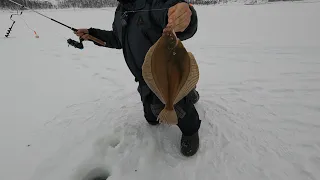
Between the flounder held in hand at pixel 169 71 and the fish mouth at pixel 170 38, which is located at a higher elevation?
the fish mouth at pixel 170 38

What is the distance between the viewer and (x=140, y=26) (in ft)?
5.71

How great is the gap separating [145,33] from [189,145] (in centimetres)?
107

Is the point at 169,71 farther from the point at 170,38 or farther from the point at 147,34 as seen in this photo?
the point at 147,34

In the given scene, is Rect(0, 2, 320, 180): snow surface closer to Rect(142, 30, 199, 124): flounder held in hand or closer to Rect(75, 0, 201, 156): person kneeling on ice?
Rect(75, 0, 201, 156): person kneeling on ice

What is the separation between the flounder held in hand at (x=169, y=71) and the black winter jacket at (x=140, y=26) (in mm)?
335

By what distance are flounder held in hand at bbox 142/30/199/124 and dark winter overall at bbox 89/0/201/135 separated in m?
0.33

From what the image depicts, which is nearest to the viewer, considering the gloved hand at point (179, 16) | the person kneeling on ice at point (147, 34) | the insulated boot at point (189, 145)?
the gloved hand at point (179, 16)

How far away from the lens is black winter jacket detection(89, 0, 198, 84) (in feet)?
5.10

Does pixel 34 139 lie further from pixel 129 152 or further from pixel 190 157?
pixel 190 157

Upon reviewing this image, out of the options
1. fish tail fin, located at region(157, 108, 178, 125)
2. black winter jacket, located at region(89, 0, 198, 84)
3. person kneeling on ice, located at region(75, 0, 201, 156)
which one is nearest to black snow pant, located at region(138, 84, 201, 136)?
person kneeling on ice, located at region(75, 0, 201, 156)

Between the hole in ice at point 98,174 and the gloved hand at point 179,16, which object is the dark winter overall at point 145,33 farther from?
the hole in ice at point 98,174

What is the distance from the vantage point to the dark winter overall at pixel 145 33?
1.58 meters

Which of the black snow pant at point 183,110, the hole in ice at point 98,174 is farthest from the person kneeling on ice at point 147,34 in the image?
the hole in ice at point 98,174

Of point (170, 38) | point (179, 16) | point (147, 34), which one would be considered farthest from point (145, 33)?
point (170, 38)
